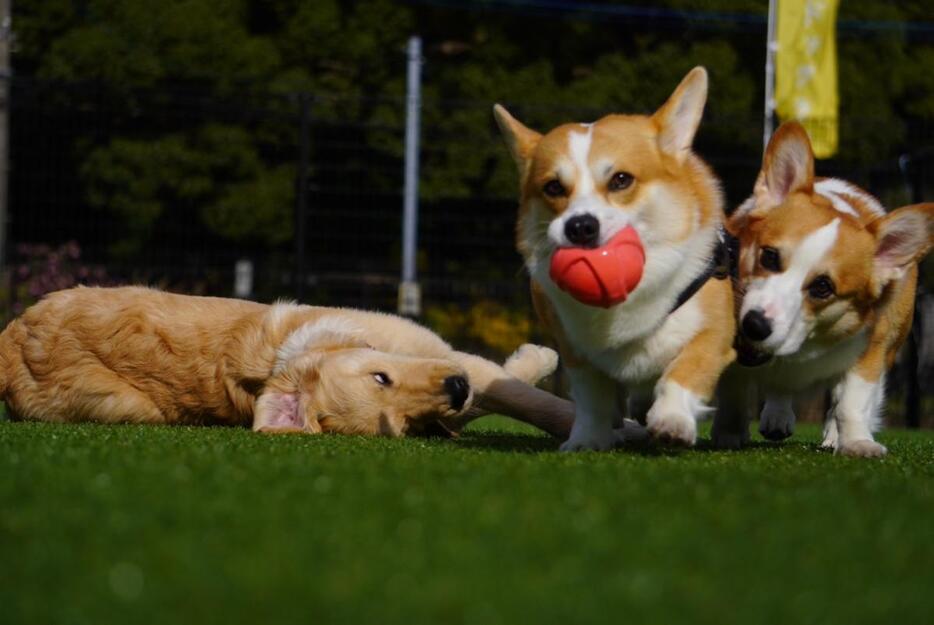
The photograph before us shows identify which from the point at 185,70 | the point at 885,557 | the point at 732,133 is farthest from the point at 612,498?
the point at 185,70

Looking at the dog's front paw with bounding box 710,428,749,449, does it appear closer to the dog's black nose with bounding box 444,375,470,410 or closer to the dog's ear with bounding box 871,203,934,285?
the dog's ear with bounding box 871,203,934,285

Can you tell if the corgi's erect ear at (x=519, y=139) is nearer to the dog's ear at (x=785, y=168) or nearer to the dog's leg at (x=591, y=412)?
the dog's leg at (x=591, y=412)

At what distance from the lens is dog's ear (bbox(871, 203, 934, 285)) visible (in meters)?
4.36

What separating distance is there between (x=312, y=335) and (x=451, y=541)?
3.03 meters

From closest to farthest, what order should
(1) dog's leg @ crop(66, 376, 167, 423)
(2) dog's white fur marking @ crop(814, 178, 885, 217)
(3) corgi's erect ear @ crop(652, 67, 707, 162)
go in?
(3) corgi's erect ear @ crop(652, 67, 707, 162) < (2) dog's white fur marking @ crop(814, 178, 885, 217) < (1) dog's leg @ crop(66, 376, 167, 423)

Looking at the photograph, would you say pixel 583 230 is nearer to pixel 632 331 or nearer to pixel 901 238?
pixel 632 331

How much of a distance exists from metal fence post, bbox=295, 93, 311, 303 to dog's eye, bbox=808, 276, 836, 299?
689cm

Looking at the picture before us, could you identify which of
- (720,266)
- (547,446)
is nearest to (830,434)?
(547,446)

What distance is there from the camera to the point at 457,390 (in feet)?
16.0

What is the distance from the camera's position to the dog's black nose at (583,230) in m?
3.72

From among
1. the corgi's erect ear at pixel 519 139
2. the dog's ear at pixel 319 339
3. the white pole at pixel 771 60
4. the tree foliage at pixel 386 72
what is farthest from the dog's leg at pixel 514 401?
the tree foliage at pixel 386 72

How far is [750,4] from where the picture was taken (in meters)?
16.9

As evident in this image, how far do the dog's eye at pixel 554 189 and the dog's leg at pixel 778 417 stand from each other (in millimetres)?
1523

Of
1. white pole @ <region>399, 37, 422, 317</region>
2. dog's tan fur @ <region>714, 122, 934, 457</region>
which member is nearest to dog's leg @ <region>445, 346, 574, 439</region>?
dog's tan fur @ <region>714, 122, 934, 457</region>
